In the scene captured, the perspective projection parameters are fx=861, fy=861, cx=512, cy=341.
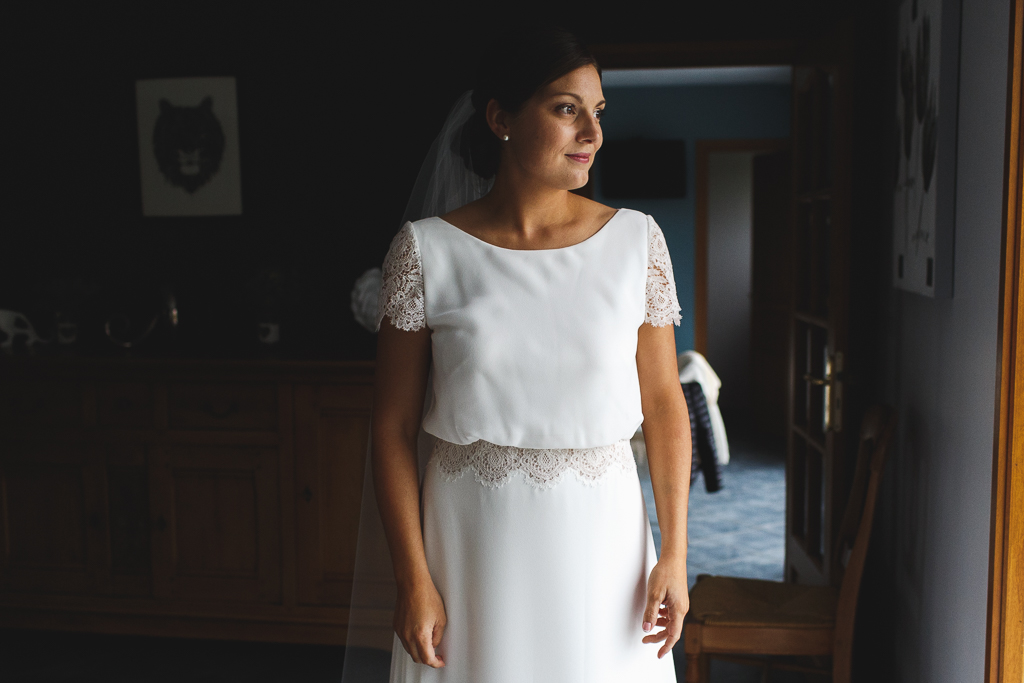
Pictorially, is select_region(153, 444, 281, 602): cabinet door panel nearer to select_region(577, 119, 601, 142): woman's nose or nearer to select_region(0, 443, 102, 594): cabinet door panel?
select_region(0, 443, 102, 594): cabinet door panel

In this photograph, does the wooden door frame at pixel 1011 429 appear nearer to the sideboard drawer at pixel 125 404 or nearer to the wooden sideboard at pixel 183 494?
the wooden sideboard at pixel 183 494

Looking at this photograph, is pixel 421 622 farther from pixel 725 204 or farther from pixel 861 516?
pixel 725 204

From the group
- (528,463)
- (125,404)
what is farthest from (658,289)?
(125,404)

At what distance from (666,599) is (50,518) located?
106 inches

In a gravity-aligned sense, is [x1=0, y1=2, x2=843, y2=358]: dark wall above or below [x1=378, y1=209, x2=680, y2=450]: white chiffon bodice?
above

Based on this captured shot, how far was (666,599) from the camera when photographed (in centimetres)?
136

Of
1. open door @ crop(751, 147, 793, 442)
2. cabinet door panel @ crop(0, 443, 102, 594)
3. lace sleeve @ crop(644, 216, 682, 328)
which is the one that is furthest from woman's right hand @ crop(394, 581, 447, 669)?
open door @ crop(751, 147, 793, 442)

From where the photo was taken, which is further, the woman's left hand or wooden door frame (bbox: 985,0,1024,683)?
wooden door frame (bbox: 985,0,1024,683)

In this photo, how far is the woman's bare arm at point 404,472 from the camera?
134cm

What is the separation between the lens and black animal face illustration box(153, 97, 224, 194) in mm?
3520

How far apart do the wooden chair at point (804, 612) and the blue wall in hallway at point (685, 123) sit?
15.8 ft

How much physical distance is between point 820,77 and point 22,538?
329 centimetres

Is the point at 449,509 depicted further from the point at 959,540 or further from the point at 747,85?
the point at 747,85

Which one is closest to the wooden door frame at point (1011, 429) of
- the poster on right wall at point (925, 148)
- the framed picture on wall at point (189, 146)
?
the poster on right wall at point (925, 148)
